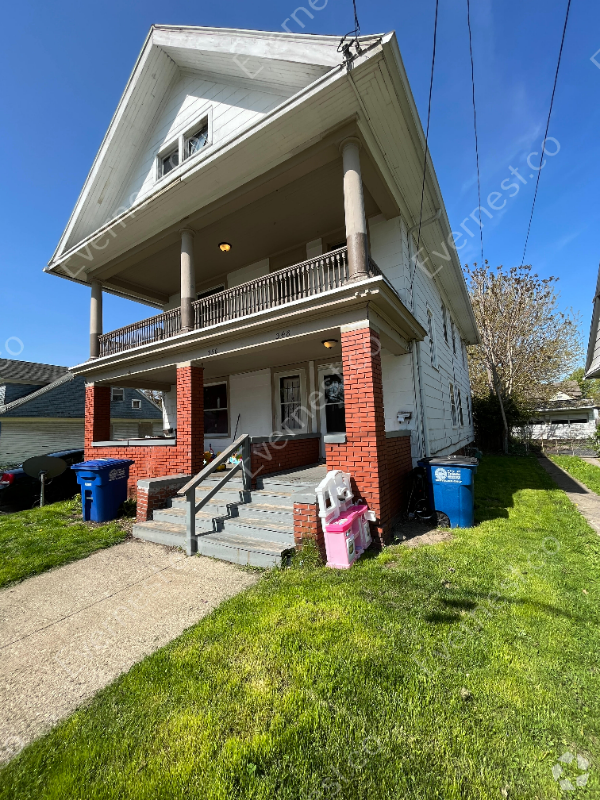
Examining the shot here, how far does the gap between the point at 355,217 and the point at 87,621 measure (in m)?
6.75

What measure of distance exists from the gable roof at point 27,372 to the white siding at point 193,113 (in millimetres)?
15891

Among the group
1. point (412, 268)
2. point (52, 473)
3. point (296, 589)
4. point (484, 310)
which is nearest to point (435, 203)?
point (412, 268)

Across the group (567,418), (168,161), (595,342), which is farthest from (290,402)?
(567,418)

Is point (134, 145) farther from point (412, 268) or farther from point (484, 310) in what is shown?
point (484, 310)

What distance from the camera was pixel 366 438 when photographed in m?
5.37

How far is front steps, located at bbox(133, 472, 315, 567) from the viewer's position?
4879 mm

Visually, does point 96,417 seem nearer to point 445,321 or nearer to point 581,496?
point 445,321

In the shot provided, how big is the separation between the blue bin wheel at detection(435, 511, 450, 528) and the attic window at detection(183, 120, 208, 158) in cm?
1049

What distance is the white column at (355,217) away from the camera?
5895 mm

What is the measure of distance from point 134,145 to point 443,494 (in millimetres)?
12550

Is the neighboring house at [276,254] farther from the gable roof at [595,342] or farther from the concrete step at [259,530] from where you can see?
the gable roof at [595,342]

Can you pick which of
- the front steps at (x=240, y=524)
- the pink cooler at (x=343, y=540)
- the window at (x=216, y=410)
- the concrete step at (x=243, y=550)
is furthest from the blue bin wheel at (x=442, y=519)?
the window at (x=216, y=410)

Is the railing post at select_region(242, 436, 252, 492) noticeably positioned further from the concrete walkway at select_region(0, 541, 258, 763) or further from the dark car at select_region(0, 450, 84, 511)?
the dark car at select_region(0, 450, 84, 511)

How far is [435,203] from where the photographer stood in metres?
8.37
